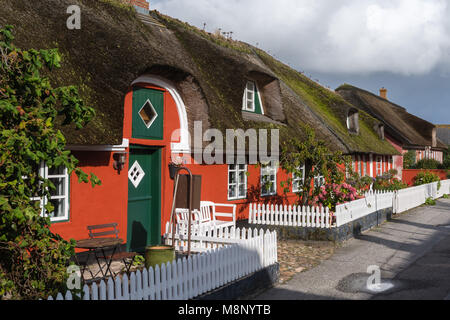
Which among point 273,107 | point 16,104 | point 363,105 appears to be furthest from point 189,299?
point 363,105

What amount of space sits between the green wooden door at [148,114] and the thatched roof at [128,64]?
49 cm

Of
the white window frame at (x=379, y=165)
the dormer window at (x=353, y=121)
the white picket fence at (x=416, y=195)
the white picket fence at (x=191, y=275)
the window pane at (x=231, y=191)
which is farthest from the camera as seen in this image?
the white window frame at (x=379, y=165)

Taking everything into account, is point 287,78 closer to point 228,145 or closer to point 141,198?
point 228,145

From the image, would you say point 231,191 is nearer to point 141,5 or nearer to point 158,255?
point 141,5

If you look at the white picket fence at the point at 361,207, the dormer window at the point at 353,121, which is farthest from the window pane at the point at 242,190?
the dormer window at the point at 353,121

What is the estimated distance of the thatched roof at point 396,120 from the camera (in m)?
29.0

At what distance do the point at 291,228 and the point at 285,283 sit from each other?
3808mm

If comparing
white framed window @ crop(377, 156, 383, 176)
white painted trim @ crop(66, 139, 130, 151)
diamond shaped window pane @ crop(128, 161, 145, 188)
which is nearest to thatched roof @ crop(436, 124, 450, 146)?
white framed window @ crop(377, 156, 383, 176)

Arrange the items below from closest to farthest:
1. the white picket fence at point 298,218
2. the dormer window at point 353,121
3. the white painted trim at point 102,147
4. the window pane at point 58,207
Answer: the white painted trim at point 102,147
the window pane at point 58,207
the white picket fence at point 298,218
the dormer window at point 353,121

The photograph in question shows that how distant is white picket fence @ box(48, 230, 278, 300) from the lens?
4.60 metres

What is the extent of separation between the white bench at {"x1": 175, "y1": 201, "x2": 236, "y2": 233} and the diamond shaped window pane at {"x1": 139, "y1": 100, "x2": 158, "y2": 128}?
203cm

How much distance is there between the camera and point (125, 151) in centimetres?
852

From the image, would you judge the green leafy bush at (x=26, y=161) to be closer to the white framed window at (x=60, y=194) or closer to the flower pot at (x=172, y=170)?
the white framed window at (x=60, y=194)

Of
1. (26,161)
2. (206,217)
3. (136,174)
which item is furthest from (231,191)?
(26,161)
